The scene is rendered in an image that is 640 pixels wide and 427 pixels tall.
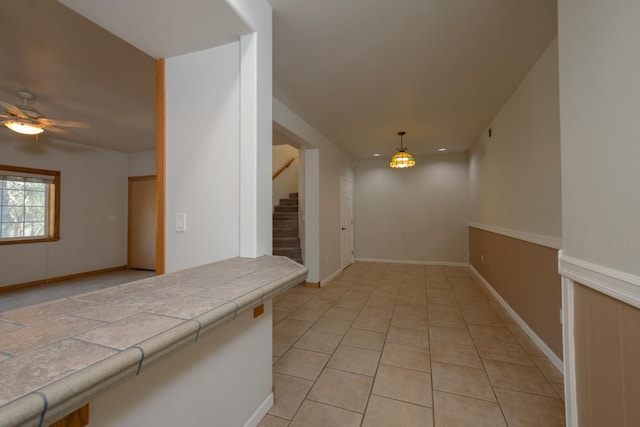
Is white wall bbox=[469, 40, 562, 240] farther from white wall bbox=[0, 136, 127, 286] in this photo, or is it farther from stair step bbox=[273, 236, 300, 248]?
white wall bbox=[0, 136, 127, 286]

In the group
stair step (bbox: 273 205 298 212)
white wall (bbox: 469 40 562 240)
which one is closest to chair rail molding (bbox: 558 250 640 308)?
white wall (bbox: 469 40 562 240)

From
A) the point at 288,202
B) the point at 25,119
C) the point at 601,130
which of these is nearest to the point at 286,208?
the point at 288,202

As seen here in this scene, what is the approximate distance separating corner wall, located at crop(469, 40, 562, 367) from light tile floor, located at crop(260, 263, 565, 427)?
1.10ft

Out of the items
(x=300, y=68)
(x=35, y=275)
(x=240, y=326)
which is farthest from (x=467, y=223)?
(x=35, y=275)

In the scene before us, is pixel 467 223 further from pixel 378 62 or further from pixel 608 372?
pixel 608 372

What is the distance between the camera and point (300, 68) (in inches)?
94.8

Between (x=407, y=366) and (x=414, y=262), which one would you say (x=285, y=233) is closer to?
(x=414, y=262)

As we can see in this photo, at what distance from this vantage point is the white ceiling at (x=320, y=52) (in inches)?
61.5

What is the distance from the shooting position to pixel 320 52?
85.0 inches

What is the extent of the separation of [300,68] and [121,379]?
99.6 inches

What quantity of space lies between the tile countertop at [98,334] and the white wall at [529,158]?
2428 mm

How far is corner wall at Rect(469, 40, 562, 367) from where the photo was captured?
6.84ft

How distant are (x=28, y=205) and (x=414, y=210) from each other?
7.50 meters

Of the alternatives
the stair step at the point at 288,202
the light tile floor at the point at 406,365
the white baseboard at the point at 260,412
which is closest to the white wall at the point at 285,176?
the stair step at the point at 288,202
